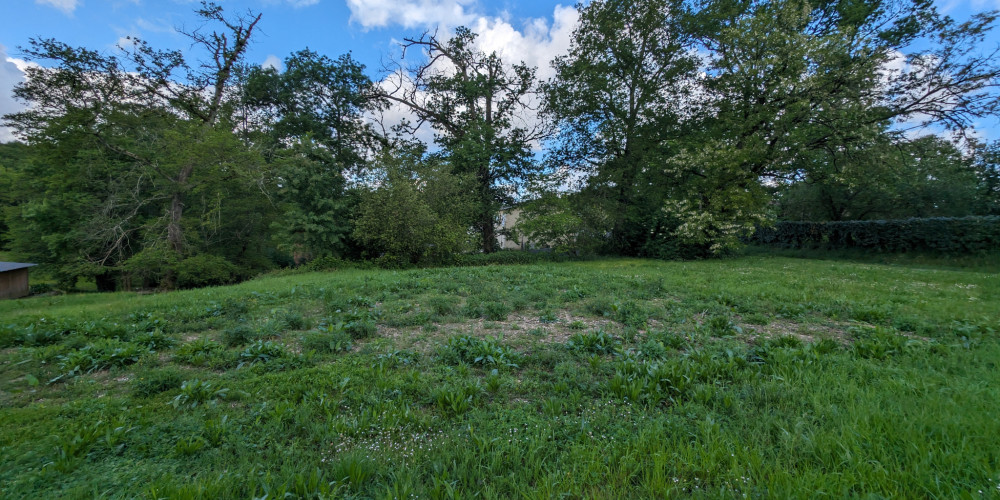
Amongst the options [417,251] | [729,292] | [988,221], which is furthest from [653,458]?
[988,221]

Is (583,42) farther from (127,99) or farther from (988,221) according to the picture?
(127,99)

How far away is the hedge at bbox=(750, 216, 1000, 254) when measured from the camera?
47.6ft

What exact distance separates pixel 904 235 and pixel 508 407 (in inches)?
916

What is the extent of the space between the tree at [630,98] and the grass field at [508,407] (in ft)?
48.6

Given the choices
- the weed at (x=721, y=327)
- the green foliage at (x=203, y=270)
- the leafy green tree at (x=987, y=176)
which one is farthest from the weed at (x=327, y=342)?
the leafy green tree at (x=987, y=176)

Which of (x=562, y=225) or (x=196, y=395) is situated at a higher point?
(x=562, y=225)

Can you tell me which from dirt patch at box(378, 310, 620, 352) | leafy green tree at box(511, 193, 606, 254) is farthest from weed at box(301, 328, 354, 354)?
leafy green tree at box(511, 193, 606, 254)

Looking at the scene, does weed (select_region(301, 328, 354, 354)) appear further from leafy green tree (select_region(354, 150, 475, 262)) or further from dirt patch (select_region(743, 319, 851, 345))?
leafy green tree (select_region(354, 150, 475, 262))

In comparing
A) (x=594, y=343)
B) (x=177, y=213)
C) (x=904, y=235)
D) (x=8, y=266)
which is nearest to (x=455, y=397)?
(x=594, y=343)

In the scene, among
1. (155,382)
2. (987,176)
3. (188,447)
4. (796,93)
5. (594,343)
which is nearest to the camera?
(188,447)

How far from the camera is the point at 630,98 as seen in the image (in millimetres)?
20547

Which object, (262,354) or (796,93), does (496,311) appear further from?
(796,93)

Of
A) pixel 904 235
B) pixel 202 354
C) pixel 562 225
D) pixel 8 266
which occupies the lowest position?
pixel 8 266

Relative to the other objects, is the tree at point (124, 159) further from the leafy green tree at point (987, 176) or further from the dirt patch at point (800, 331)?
the leafy green tree at point (987, 176)
